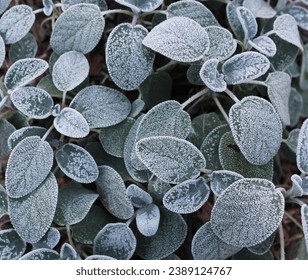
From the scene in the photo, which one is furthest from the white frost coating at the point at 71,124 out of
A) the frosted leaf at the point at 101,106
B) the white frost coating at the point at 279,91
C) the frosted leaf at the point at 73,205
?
the white frost coating at the point at 279,91

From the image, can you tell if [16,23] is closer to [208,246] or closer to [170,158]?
[170,158]

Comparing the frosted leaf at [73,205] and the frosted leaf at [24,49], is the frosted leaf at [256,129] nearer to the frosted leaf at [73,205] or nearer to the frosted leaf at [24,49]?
the frosted leaf at [73,205]

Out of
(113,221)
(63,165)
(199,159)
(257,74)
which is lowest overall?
(113,221)

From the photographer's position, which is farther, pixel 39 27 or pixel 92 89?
pixel 39 27

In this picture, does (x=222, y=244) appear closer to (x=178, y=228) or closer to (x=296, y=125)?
(x=178, y=228)

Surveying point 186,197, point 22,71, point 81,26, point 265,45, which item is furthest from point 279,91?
point 22,71
